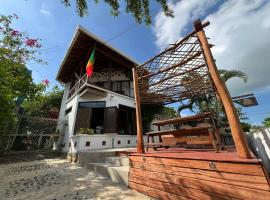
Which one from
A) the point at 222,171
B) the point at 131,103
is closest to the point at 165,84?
the point at 222,171

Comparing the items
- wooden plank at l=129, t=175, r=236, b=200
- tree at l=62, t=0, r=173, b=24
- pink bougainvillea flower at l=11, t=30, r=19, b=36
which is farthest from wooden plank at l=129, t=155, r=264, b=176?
pink bougainvillea flower at l=11, t=30, r=19, b=36

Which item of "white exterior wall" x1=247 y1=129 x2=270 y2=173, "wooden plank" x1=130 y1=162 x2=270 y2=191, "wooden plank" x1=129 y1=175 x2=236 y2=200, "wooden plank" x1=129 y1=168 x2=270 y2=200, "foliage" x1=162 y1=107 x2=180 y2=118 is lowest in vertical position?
"wooden plank" x1=129 y1=175 x2=236 y2=200

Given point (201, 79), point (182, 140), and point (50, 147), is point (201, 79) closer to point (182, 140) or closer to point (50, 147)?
point (182, 140)

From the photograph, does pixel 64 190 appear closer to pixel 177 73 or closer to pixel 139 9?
pixel 177 73

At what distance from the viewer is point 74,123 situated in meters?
8.58

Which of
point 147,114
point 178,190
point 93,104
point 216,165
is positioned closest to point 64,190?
point 178,190

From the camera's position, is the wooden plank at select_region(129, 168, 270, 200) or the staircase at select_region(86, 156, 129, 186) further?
the staircase at select_region(86, 156, 129, 186)

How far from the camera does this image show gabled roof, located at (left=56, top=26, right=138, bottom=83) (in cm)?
902

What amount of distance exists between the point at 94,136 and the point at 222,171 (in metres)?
6.51

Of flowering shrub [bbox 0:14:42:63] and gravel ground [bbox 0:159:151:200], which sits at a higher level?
flowering shrub [bbox 0:14:42:63]

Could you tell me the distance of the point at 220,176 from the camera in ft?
5.85

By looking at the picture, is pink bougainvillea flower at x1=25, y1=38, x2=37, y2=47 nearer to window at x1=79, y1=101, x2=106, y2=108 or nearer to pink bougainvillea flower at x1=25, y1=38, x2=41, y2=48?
pink bougainvillea flower at x1=25, y1=38, x2=41, y2=48

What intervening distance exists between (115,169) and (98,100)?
6275 millimetres

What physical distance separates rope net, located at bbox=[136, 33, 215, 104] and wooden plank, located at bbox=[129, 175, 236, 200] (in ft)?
7.70
